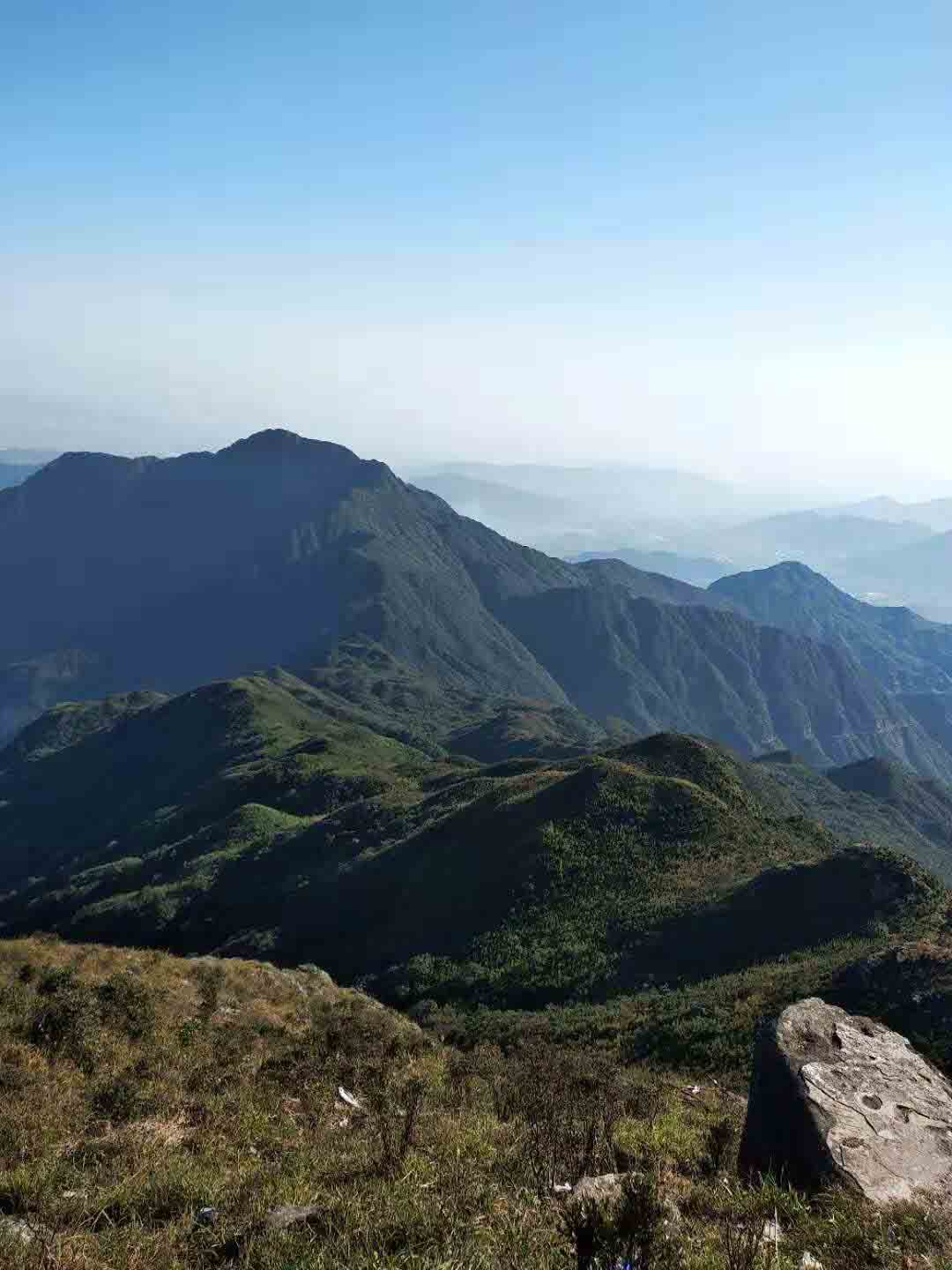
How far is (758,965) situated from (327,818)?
4753 cm

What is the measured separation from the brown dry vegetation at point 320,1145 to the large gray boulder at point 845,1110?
A: 0.62 m

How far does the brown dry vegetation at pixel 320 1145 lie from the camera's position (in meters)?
6.60

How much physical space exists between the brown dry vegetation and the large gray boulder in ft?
2.05

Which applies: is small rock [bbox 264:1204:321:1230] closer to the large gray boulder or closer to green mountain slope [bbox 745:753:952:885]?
the large gray boulder

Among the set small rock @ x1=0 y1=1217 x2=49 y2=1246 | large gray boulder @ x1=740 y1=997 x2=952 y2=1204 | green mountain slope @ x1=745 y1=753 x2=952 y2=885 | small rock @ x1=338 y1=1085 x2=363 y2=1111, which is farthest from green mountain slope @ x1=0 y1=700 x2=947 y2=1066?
green mountain slope @ x1=745 y1=753 x2=952 y2=885

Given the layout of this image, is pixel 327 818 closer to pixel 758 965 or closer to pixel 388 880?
pixel 388 880

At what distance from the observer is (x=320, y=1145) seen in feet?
34.8

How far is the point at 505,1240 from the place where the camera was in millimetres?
6586

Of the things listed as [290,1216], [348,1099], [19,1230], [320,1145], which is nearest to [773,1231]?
[290,1216]

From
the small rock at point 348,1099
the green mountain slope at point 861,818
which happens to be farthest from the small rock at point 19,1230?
the green mountain slope at point 861,818

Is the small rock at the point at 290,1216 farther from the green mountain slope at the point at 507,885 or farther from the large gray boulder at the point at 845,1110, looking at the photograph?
the green mountain slope at the point at 507,885

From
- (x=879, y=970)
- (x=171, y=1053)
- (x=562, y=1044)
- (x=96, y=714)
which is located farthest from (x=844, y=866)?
(x=96, y=714)

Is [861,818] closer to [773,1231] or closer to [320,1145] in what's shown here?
[320,1145]

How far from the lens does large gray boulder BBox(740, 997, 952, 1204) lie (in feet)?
29.4
